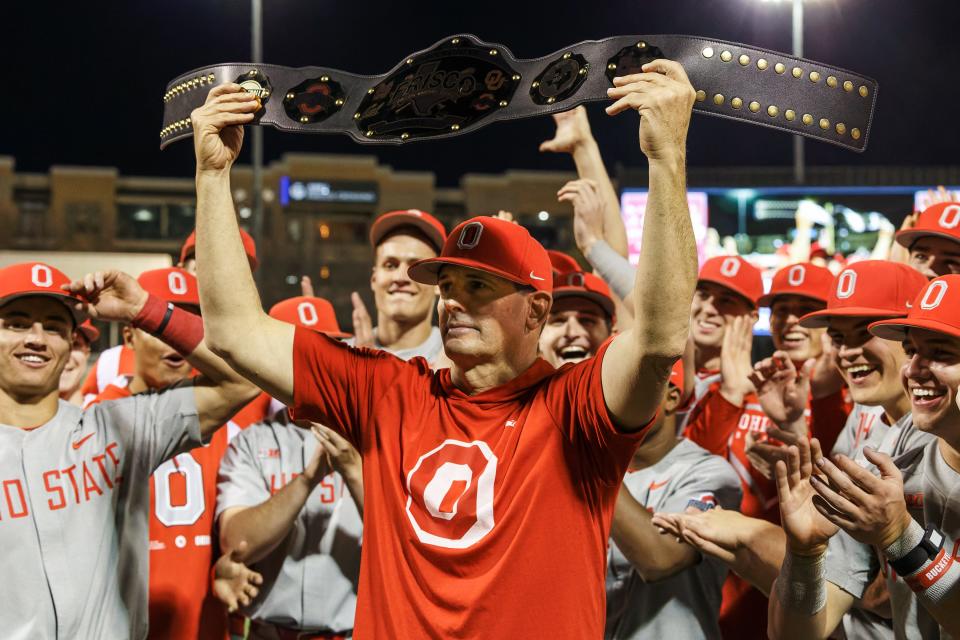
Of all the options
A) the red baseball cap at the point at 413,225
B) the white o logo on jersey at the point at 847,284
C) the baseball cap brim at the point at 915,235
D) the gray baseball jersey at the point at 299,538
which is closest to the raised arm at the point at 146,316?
the gray baseball jersey at the point at 299,538

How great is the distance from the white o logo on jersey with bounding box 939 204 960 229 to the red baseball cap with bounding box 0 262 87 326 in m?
3.77

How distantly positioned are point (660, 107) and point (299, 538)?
270 centimetres

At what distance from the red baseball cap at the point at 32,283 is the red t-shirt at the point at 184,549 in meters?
1.02

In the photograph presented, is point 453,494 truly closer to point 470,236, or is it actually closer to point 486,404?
point 486,404

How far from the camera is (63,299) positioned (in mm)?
3883

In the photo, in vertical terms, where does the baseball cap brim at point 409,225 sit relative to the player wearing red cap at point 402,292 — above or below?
above

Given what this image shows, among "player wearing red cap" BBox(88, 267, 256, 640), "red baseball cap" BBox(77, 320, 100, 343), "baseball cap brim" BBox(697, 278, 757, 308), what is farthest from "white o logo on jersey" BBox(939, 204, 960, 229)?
"red baseball cap" BBox(77, 320, 100, 343)

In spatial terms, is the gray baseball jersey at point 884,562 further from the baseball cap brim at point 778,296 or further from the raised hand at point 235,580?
the raised hand at point 235,580

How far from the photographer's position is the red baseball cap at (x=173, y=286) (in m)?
4.81

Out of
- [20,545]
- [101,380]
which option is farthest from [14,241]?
[20,545]

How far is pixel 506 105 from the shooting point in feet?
9.76

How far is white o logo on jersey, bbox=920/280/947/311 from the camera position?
3.29 meters

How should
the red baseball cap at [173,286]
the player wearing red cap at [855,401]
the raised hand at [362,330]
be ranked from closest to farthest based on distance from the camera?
the player wearing red cap at [855,401] → the red baseball cap at [173,286] → the raised hand at [362,330]

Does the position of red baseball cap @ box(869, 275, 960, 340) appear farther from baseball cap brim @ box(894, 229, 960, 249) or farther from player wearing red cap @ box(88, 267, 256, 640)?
player wearing red cap @ box(88, 267, 256, 640)
